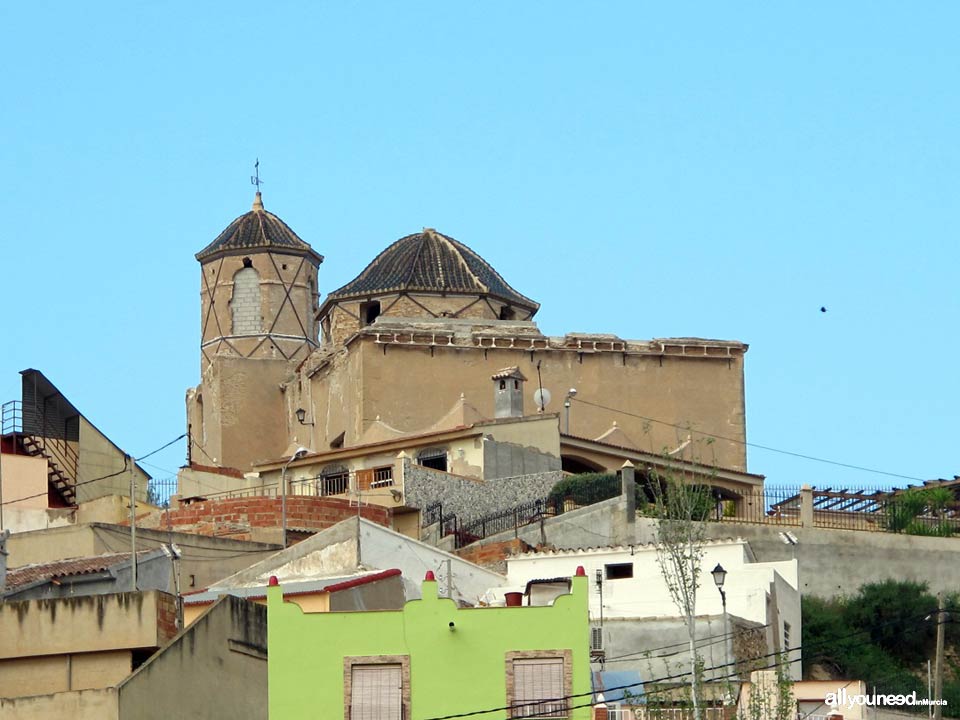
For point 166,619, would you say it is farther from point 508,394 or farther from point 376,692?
point 508,394

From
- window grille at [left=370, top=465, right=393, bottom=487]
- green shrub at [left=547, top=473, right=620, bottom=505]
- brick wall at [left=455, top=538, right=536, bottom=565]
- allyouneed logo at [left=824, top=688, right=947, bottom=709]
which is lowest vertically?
allyouneed logo at [left=824, top=688, right=947, bottom=709]

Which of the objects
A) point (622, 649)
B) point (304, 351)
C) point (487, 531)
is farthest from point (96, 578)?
point (304, 351)

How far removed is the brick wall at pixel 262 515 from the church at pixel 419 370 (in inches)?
160

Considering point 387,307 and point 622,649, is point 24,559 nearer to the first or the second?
point 622,649

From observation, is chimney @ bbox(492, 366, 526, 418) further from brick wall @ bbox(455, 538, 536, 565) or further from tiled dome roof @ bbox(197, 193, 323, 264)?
tiled dome roof @ bbox(197, 193, 323, 264)

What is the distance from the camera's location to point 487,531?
50.8 metres

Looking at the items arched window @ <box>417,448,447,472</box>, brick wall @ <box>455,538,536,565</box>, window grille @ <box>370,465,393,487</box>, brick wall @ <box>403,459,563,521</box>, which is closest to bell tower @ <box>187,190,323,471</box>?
arched window @ <box>417,448,447,472</box>

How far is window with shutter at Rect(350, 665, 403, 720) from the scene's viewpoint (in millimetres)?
30516

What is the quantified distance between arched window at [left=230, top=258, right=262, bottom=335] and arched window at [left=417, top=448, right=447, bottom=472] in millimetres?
17747

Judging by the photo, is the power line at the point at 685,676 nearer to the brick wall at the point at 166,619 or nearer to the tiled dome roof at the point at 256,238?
the brick wall at the point at 166,619

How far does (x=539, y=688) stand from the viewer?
30.7 metres

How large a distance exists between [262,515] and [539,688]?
64.0 feet

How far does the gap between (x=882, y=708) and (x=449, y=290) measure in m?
30.6

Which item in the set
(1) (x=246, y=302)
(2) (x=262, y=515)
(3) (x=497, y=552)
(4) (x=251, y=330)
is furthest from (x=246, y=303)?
(3) (x=497, y=552)
